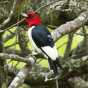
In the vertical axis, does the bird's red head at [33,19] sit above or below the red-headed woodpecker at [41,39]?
above

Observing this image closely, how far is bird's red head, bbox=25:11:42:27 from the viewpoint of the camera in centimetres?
306

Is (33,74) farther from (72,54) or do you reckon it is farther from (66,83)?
(72,54)

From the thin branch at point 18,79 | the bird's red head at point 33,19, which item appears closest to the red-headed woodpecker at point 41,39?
the bird's red head at point 33,19

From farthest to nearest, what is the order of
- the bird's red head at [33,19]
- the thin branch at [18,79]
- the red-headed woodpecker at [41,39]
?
1. the bird's red head at [33,19]
2. the red-headed woodpecker at [41,39]
3. the thin branch at [18,79]

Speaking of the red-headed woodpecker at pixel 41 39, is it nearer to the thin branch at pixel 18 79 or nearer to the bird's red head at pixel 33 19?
the bird's red head at pixel 33 19

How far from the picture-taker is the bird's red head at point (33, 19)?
3.06 meters

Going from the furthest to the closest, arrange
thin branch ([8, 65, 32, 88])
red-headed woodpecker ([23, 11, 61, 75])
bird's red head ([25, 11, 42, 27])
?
1. bird's red head ([25, 11, 42, 27])
2. red-headed woodpecker ([23, 11, 61, 75])
3. thin branch ([8, 65, 32, 88])

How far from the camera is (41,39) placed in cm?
303

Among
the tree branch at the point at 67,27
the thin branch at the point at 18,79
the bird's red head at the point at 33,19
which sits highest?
the bird's red head at the point at 33,19

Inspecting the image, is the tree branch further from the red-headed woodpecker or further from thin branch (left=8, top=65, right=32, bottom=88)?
thin branch (left=8, top=65, right=32, bottom=88)

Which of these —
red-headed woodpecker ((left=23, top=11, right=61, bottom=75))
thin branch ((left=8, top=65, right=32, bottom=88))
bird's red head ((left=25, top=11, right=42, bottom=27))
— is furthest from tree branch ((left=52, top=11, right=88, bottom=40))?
thin branch ((left=8, top=65, right=32, bottom=88))

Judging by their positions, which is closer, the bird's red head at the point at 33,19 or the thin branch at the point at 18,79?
the thin branch at the point at 18,79

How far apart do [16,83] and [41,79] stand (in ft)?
4.23

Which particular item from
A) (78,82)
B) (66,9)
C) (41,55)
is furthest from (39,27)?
(78,82)
